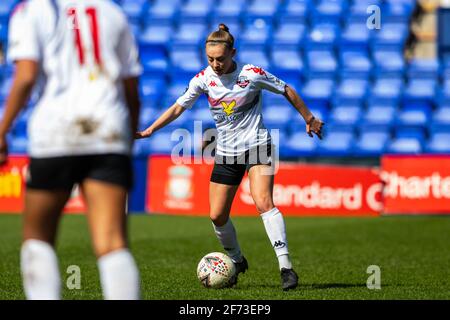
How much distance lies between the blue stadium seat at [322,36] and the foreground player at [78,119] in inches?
740

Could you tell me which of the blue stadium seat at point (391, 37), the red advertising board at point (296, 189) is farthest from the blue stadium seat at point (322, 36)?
the red advertising board at point (296, 189)

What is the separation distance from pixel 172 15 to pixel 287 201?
795 cm

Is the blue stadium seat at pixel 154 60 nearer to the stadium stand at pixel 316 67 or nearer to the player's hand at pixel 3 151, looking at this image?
the stadium stand at pixel 316 67

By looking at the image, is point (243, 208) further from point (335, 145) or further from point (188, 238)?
point (188, 238)

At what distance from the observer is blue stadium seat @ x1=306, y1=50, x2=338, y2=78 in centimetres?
2273

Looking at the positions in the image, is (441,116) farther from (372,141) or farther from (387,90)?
(372,141)

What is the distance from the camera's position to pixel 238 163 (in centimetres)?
831

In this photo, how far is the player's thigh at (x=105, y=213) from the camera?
15.5 ft

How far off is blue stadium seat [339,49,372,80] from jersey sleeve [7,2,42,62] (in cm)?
1842

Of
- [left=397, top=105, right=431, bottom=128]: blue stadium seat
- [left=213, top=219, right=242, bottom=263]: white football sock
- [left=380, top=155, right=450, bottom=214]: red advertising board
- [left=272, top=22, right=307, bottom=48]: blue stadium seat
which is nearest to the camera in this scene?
[left=213, top=219, right=242, bottom=263]: white football sock

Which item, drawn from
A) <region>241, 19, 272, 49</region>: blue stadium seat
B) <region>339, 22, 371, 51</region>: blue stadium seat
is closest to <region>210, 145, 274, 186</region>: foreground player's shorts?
<region>241, 19, 272, 49</region>: blue stadium seat

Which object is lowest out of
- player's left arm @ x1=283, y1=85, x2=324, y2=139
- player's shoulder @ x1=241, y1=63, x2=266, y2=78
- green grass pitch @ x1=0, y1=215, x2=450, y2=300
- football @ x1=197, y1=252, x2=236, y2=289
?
green grass pitch @ x1=0, y1=215, x2=450, y2=300

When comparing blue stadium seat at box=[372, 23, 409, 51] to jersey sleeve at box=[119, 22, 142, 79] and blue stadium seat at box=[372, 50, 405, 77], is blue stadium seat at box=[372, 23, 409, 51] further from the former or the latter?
jersey sleeve at box=[119, 22, 142, 79]
